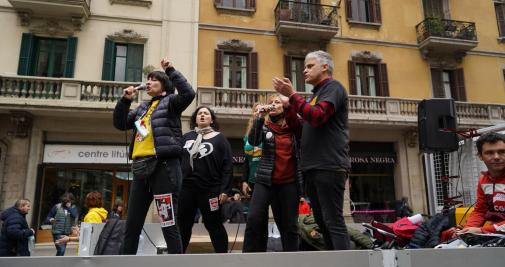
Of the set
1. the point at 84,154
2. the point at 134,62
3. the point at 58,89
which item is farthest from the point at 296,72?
the point at 58,89

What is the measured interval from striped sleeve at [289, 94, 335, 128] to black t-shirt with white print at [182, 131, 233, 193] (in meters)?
1.57

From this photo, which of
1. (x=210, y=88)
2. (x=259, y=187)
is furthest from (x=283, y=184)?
(x=210, y=88)

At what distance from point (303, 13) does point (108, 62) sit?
280 inches

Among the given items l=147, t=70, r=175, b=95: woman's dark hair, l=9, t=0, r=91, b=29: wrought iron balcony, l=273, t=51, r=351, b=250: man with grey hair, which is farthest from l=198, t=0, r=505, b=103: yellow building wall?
l=273, t=51, r=351, b=250: man with grey hair

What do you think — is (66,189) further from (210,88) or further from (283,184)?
(283,184)

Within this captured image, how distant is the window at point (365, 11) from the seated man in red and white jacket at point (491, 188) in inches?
559

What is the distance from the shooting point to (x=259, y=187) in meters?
3.50

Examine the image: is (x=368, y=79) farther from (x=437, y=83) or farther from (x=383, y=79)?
(x=437, y=83)

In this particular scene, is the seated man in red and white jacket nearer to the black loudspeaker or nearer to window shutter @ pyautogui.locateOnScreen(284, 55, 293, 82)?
the black loudspeaker

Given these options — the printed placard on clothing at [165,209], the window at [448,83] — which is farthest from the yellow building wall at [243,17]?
the printed placard on clothing at [165,209]

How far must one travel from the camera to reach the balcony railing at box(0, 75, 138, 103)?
39.5 feet

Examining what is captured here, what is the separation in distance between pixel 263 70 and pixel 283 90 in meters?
12.2

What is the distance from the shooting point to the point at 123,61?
45.4 feet

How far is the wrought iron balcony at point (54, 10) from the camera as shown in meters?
12.6
